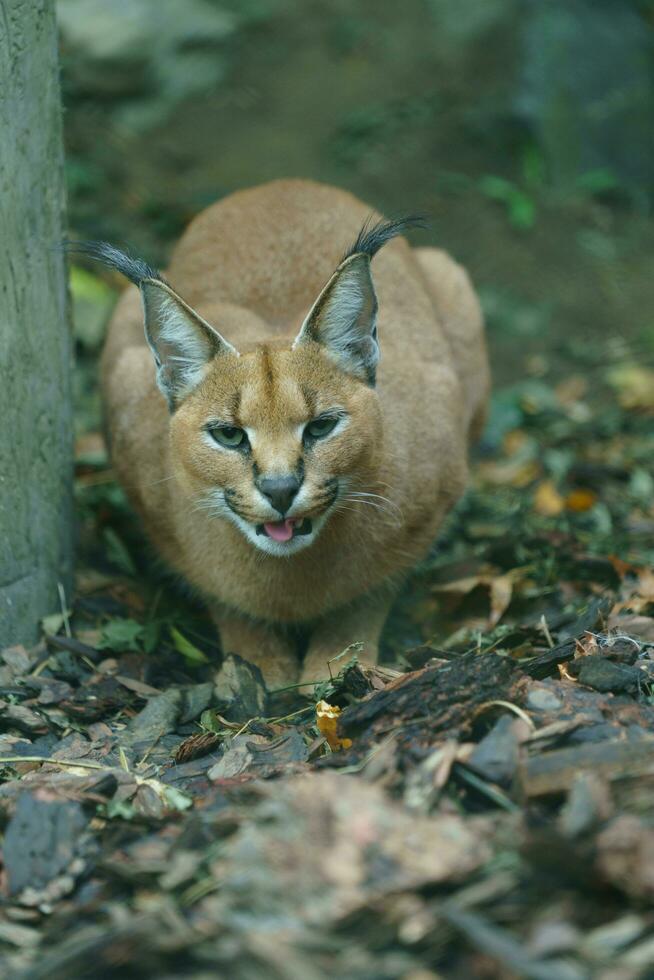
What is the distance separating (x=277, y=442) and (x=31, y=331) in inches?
54.3

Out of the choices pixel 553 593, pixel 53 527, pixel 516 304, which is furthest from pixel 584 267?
pixel 53 527

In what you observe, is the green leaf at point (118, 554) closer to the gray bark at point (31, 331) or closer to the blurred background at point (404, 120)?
the gray bark at point (31, 331)

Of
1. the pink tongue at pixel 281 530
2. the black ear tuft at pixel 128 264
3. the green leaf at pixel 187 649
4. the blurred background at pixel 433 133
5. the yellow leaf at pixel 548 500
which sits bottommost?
the green leaf at pixel 187 649

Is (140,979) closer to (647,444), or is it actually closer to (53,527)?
(53,527)

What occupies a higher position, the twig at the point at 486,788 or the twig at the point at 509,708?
the twig at the point at 509,708

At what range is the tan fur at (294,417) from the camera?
511 centimetres

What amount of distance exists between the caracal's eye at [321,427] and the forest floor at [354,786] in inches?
39.1

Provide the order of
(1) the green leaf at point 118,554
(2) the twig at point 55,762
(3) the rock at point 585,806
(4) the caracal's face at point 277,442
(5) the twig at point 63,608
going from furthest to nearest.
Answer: (1) the green leaf at point 118,554 < (5) the twig at point 63,608 < (4) the caracal's face at point 277,442 < (2) the twig at point 55,762 < (3) the rock at point 585,806

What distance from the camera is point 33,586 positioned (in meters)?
5.76

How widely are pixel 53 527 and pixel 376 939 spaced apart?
340cm

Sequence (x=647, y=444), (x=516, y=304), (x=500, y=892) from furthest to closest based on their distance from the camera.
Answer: (x=516, y=304)
(x=647, y=444)
(x=500, y=892)

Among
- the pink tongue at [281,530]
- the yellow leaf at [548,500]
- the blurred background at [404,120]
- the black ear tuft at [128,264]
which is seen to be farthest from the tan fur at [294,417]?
the blurred background at [404,120]

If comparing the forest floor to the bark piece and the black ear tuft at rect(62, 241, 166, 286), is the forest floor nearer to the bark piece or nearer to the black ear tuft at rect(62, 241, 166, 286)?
the bark piece

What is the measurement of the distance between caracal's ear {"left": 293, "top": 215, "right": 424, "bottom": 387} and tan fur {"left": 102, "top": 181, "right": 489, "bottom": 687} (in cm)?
7
